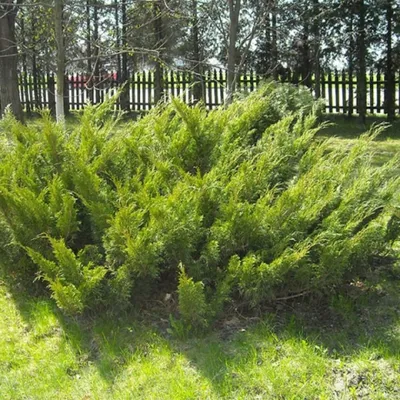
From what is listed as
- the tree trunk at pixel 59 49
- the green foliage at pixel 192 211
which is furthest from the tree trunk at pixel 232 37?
the green foliage at pixel 192 211

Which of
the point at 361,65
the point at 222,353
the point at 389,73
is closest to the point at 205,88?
the point at 361,65

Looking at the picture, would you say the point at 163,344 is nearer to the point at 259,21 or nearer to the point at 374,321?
the point at 374,321

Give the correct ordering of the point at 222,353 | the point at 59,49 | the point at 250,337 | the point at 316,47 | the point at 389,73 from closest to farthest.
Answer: the point at 222,353
the point at 250,337
the point at 59,49
the point at 389,73
the point at 316,47

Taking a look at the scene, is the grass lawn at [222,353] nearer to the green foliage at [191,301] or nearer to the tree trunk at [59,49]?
the green foliage at [191,301]

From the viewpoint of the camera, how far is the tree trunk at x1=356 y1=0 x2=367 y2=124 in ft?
42.7

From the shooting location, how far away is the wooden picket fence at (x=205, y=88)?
14188 mm

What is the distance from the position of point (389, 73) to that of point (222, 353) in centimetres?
1222

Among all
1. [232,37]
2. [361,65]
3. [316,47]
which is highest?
Result: [316,47]

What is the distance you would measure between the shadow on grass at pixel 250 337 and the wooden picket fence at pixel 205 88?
828 cm

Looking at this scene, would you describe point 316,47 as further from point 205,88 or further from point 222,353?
point 222,353

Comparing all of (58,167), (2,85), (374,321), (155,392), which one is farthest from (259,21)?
(155,392)

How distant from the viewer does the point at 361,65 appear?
13.4 meters

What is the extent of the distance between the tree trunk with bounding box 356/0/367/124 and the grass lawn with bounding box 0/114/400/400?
35.1 feet

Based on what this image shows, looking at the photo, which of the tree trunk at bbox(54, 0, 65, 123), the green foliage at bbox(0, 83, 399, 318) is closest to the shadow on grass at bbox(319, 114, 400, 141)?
the tree trunk at bbox(54, 0, 65, 123)
